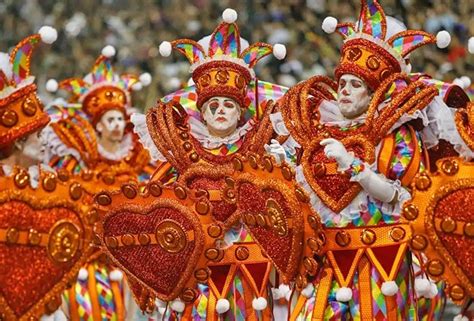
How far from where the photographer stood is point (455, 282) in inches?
330

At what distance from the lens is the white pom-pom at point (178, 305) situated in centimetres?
962

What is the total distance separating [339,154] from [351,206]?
347 mm

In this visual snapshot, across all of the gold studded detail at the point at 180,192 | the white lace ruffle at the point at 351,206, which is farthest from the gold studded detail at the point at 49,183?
the white lace ruffle at the point at 351,206

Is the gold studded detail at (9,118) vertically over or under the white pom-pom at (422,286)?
over

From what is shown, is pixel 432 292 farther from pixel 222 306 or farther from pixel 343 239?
pixel 222 306

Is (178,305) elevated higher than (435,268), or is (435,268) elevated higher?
(178,305)

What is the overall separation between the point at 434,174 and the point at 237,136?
1.73 meters

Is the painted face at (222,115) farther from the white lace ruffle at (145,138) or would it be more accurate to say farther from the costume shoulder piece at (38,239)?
the costume shoulder piece at (38,239)

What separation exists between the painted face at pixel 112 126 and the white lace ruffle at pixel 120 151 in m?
0.05

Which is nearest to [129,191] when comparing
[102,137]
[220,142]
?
[220,142]

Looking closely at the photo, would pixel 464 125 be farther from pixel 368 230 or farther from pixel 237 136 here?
pixel 237 136

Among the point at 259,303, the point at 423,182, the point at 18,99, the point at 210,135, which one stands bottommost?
the point at 259,303

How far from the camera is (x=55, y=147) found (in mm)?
12656

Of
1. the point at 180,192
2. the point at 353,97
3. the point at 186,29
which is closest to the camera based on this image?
the point at 353,97
